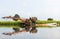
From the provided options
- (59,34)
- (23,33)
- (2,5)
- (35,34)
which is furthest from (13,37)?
(59,34)

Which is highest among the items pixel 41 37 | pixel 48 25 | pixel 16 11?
pixel 16 11

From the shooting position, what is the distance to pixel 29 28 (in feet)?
6.88

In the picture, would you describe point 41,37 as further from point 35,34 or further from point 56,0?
point 56,0

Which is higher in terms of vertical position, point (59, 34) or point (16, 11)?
point (16, 11)

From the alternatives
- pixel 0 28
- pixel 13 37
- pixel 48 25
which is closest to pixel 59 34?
pixel 48 25

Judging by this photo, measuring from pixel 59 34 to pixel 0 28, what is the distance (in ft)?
2.24

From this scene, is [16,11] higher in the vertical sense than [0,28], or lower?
higher

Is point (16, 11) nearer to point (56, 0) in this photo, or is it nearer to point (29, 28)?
point (29, 28)

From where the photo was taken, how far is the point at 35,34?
209cm

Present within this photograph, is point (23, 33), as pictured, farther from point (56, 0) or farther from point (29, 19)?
point (56, 0)

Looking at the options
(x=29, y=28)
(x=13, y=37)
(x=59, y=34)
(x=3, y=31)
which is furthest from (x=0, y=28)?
(x=59, y=34)

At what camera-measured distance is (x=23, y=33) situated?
2082 mm

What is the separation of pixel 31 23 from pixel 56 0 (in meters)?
0.40

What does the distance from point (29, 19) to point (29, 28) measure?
0.10 meters
